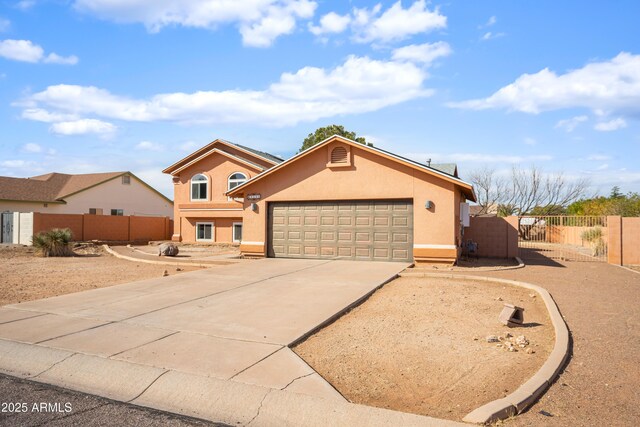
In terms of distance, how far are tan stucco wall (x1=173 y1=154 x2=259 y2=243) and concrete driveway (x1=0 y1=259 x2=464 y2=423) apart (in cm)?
1604

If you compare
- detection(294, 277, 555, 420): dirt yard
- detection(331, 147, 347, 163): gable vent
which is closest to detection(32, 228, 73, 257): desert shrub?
detection(331, 147, 347, 163): gable vent

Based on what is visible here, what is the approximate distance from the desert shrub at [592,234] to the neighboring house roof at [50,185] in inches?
1443

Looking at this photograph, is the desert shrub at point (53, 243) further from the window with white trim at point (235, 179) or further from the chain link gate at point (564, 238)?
the chain link gate at point (564, 238)

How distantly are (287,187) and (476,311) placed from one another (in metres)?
10.7

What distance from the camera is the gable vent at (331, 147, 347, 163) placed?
17281mm

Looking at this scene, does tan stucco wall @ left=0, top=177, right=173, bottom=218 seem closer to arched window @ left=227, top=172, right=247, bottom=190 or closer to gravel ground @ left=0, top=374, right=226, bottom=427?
arched window @ left=227, top=172, right=247, bottom=190

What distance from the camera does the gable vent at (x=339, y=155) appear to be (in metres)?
17.3

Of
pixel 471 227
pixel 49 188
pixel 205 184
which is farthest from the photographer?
pixel 49 188

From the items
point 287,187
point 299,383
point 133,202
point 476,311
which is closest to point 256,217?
point 287,187

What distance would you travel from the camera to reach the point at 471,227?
21.3 m

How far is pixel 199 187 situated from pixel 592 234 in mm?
23541

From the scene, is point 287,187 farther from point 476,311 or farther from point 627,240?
point 627,240

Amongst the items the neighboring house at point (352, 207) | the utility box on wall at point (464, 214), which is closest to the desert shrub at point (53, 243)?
the neighboring house at point (352, 207)

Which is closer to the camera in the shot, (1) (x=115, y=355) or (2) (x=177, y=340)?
(1) (x=115, y=355)
